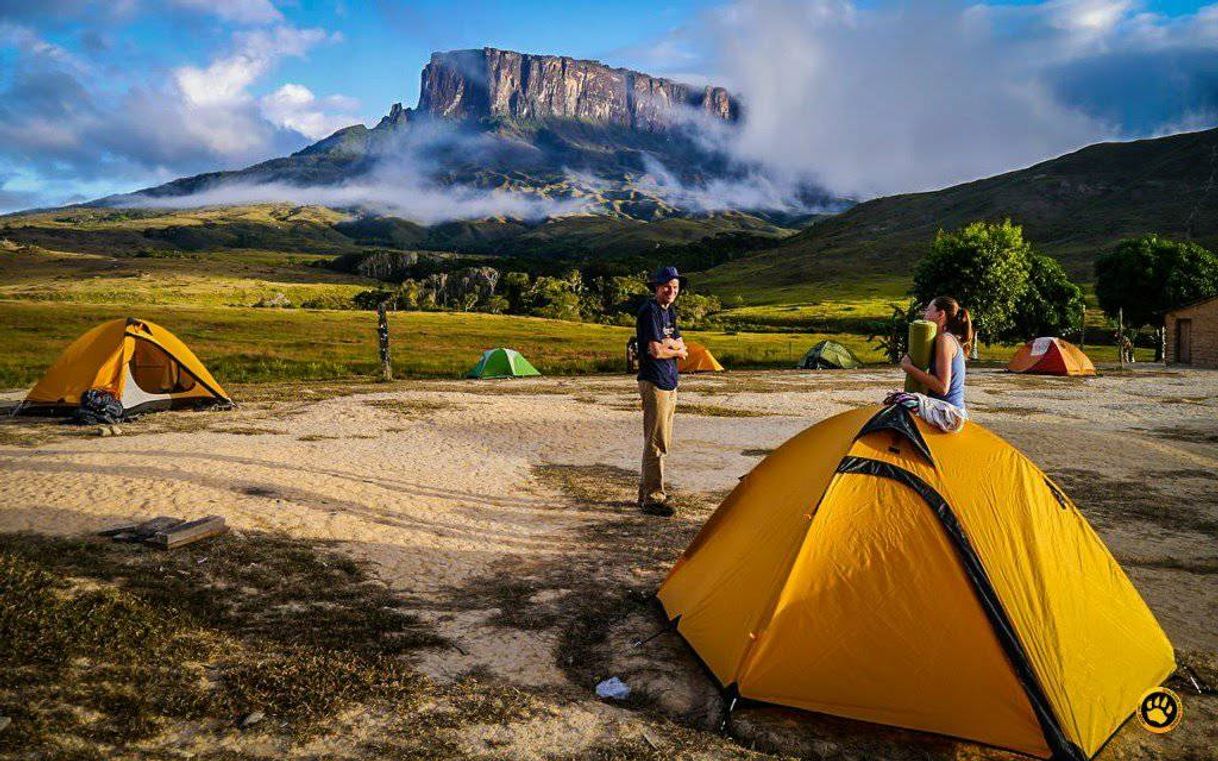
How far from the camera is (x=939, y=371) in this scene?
7180 mm

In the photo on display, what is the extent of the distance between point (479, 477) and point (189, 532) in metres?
5.25

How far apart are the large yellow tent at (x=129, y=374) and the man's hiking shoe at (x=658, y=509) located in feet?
49.5

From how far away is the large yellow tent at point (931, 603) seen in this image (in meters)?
5.29

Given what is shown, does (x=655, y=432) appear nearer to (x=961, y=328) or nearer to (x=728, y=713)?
(x=961, y=328)

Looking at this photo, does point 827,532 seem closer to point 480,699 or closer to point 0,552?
point 480,699

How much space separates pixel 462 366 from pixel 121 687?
1458 inches

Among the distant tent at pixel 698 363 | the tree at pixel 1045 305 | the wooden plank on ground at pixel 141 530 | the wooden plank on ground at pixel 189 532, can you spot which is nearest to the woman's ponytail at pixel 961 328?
the wooden plank on ground at pixel 189 532

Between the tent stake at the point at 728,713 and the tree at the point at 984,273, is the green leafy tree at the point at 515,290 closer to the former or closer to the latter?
the tree at the point at 984,273

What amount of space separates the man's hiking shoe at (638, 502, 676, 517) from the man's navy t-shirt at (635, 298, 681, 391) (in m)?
1.86

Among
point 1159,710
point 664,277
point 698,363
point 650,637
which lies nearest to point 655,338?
point 664,277

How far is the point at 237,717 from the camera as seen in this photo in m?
5.18

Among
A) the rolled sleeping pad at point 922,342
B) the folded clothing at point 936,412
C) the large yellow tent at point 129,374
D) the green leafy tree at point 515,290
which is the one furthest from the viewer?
the green leafy tree at point 515,290

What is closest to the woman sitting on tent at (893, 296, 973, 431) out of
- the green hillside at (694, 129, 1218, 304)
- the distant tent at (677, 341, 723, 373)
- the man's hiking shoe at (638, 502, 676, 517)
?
the man's hiking shoe at (638, 502, 676, 517)

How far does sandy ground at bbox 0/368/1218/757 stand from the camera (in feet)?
26.9
